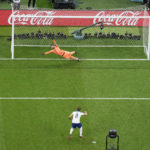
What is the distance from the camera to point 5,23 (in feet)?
114

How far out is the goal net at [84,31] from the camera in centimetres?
3338

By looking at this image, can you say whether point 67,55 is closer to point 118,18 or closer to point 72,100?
point 72,100

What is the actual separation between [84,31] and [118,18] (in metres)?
2.47

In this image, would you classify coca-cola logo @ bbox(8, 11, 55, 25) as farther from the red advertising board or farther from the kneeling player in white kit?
the kneeling player in white kit

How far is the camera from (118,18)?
111 ft

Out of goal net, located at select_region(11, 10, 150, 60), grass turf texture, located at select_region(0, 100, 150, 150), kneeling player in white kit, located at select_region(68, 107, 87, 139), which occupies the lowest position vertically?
grass turf texture, located at select_region(0, 100, 150, 150)

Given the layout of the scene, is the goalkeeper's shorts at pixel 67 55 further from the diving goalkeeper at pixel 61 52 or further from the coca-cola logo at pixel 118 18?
the coca-cola logo at pixel 118 18

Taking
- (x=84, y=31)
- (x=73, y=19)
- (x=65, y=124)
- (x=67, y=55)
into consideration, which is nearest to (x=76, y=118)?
(x=65, y=124)

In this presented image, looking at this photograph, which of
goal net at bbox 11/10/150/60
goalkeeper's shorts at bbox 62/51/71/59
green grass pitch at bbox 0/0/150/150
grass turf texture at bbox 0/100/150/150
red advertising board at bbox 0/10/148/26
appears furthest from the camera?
red advertising board at bbox 0/10/148/26

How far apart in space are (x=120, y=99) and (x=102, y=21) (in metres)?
8.96

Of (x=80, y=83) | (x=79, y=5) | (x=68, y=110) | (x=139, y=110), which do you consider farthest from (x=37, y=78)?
(x=79, y=5)

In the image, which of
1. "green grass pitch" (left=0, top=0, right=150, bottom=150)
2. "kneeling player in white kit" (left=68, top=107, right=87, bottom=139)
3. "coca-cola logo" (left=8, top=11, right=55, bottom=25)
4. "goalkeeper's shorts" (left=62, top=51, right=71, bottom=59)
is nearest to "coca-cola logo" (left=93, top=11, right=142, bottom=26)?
"green grass pitch" (left=0, top=0, right=150, bottom=150)

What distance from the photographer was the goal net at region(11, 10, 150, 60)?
109ft

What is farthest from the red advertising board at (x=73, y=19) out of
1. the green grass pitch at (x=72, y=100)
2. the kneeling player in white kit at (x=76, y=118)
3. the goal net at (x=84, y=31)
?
the kneeling player in white kit at (x=76, y=118)
